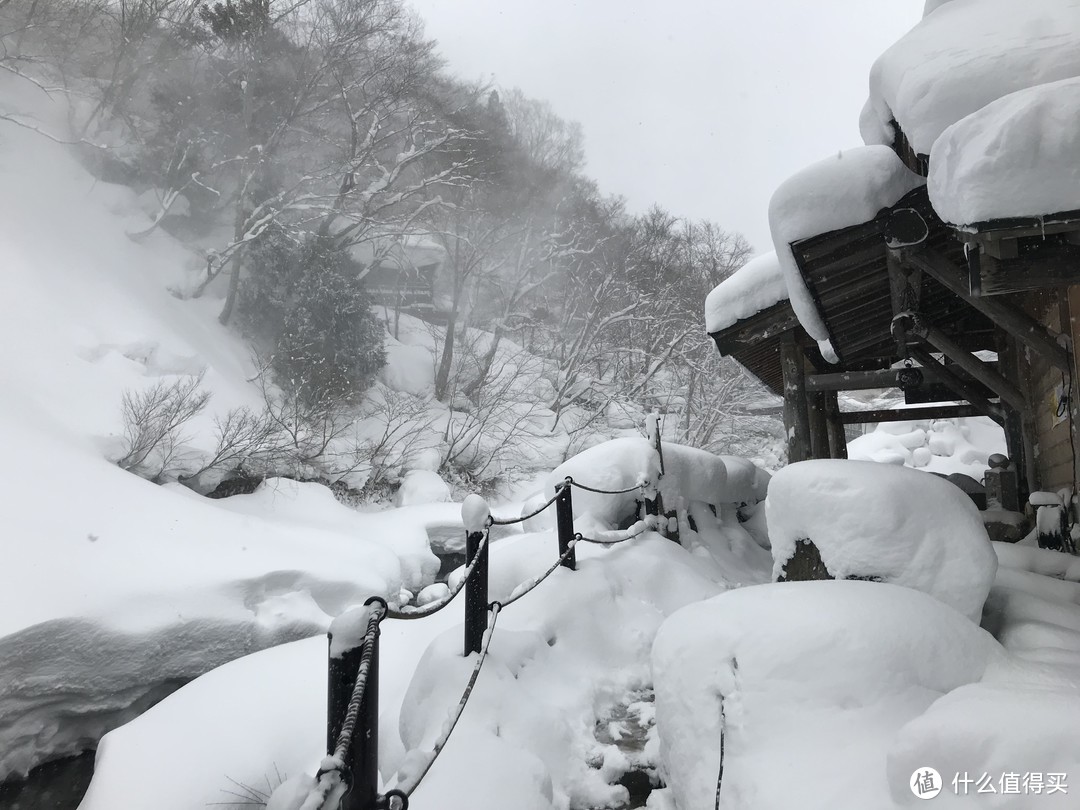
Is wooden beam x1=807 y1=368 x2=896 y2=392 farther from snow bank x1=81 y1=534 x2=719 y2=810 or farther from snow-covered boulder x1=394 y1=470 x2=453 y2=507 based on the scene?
snow-covered boulder x1=394 y1=470 x2=453 y2=507

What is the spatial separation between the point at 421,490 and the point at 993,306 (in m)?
10.7

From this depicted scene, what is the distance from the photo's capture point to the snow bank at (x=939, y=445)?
20.9 metres

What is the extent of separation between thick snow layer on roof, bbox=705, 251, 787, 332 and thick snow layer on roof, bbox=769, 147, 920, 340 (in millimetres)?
2216

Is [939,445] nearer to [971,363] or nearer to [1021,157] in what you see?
[971,363]

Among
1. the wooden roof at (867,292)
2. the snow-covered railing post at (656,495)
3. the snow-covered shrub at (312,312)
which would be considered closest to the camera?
the wooden roof at (867,292)

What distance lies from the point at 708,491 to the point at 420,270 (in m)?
19.4

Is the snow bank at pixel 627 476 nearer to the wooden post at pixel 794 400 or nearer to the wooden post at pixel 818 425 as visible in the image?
the wooden post at pixel 794 400

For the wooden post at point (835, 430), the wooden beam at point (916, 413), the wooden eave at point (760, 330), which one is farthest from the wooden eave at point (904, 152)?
the wooden beam at point (916, 413)

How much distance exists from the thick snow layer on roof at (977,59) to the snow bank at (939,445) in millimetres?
19816

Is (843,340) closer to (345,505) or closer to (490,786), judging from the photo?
(490,786)

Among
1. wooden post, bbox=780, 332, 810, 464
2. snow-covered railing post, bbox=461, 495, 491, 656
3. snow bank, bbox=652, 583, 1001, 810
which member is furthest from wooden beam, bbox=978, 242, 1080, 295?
wooden post, bbox=780, 332, 810, 464

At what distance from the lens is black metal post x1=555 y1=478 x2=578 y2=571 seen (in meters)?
4.74

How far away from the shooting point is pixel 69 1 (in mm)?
16203

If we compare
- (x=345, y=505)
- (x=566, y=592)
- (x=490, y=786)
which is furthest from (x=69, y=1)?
(x=490, y=786)
